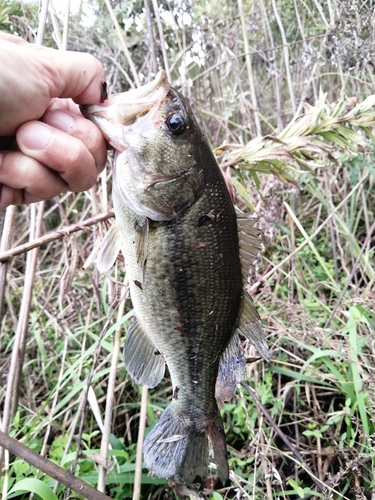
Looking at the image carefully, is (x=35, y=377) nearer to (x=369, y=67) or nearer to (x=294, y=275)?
(x=294, y=275)

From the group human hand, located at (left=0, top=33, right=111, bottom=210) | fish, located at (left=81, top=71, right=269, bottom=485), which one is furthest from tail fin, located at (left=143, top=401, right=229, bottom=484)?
human hand, located at (left=0, top=33, right=111, bottom=210)

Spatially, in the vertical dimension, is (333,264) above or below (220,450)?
below

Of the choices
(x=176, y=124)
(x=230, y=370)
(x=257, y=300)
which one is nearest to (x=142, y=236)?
(x=176, y=124)

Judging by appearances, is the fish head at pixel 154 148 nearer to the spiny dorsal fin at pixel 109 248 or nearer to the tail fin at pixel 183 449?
the spiny dorsal fin at pixel 109 248

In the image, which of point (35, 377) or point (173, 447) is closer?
point (173, 447)

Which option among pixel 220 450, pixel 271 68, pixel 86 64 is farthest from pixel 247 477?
pixel 271 68

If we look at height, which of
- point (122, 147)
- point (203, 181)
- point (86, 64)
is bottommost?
point (203, 181)
